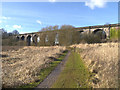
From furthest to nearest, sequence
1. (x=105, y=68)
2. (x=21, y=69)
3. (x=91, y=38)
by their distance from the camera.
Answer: (x=91, y=38), (x=21, y=69), (x=105, y=68)

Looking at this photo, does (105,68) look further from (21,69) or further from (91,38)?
(91,38)

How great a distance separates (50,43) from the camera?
125 ft

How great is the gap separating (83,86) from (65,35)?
29.8 meters

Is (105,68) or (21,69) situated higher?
(105,68)

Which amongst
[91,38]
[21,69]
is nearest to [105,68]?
[21,69]

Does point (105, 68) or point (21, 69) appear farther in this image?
point (21, 69)

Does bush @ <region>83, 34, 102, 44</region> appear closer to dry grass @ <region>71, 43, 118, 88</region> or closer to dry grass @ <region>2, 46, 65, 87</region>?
dry grass @ <region>2, 46, 65, 87</region>

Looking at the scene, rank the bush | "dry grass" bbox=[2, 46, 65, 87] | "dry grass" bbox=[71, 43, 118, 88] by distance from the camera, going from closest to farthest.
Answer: "dry grass" bbox=[71, 43, 118, 88]
"dry grass" bbox=[2, 46, 65, 87]
the bush

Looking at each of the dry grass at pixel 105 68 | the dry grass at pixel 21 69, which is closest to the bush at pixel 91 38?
the dry grass at pixel 21 69

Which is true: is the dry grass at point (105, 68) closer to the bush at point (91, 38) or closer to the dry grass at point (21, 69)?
the dry grass at point (21, 69)

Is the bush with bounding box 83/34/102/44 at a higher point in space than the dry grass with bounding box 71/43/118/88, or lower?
higher

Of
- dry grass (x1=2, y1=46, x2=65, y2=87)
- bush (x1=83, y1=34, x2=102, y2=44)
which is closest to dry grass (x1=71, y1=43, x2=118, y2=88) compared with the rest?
dry grass (x1=2, y1=46, x2=65, y2=87)

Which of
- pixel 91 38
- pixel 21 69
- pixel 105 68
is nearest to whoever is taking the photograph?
pixel 105 68

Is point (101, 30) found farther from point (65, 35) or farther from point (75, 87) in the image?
point (75, 87)
